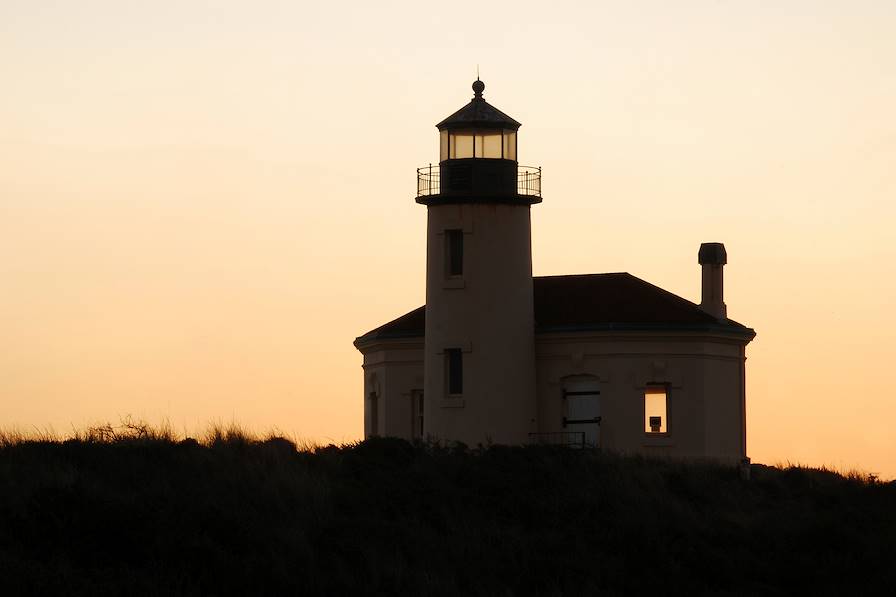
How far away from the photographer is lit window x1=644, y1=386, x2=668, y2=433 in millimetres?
42156

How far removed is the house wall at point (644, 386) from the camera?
41656 mm

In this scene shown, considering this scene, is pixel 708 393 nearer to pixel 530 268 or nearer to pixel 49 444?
pixel 530 268

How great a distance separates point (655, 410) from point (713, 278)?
3932 millimetres

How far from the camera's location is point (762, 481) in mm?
39094

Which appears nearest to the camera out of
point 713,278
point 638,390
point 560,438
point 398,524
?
point 398,524

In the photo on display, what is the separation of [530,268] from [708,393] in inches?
185

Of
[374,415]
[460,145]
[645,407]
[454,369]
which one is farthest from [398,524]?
[374,415]

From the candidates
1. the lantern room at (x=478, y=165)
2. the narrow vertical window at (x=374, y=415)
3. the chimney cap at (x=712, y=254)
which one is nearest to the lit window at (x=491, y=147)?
the lantern room at (x=478, y=165)

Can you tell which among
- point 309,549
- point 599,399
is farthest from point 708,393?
point 309,549

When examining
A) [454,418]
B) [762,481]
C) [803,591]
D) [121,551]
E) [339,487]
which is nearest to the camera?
[121,551]

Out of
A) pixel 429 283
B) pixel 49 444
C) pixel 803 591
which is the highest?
pixel 429 283

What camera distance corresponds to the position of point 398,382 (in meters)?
45.2

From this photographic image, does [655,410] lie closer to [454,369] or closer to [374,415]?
[454,369]

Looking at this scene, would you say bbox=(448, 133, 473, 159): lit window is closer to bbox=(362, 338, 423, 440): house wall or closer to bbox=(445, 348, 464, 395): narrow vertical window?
bbox=(445, 348, 464, 395): narrow vertical window
